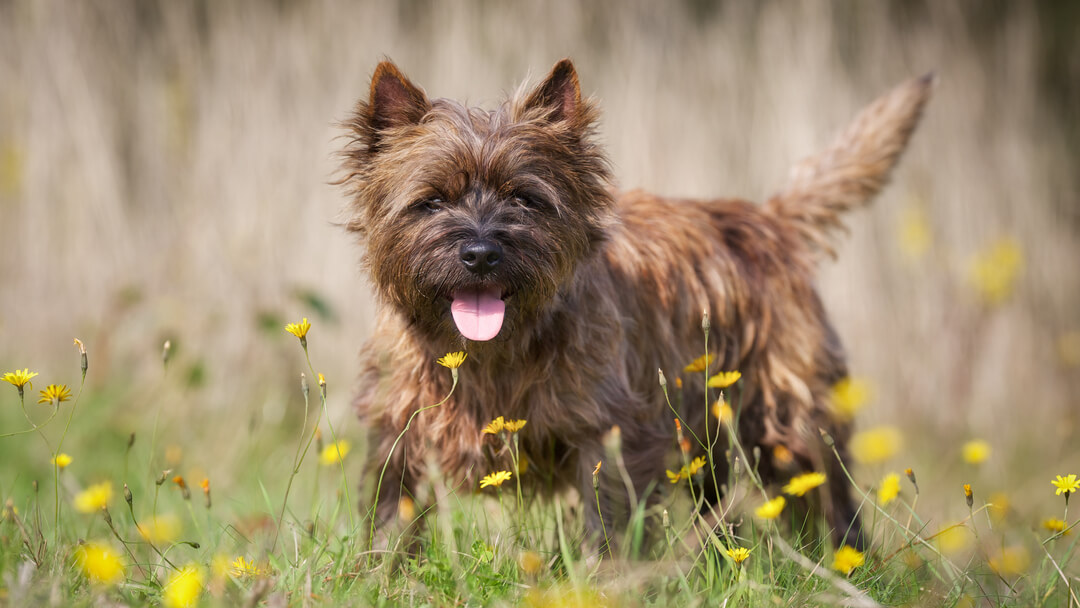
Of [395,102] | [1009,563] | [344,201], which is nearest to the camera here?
[1009,563]

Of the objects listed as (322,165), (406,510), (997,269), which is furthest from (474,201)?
(997,269)

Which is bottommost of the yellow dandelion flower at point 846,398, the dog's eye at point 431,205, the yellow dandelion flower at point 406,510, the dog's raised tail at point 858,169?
the yellow dandelion flower at point 406,510

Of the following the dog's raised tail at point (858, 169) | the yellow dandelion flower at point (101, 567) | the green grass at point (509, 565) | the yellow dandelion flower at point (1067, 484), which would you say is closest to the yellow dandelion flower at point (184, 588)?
the green grass at point (509, 565)

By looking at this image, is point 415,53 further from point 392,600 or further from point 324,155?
point 392,600

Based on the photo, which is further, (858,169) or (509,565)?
(858,169)

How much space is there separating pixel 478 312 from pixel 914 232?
14.6ft

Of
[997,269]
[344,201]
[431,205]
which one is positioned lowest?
[997,269]

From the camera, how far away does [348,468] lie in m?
4.59

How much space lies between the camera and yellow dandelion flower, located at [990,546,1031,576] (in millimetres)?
2432

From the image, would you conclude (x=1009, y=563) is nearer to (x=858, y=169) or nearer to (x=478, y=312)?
(x=478, y=312)

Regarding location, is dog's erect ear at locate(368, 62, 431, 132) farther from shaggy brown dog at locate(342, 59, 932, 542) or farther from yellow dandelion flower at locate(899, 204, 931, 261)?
yellow dandelion flower at locate(899, 204, 931, 261)

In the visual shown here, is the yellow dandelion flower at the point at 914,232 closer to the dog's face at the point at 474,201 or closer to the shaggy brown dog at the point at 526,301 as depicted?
the shaggy brown dog at the point at 526,301

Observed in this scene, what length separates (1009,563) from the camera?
2.43 m

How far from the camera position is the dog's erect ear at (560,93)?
116 inches
